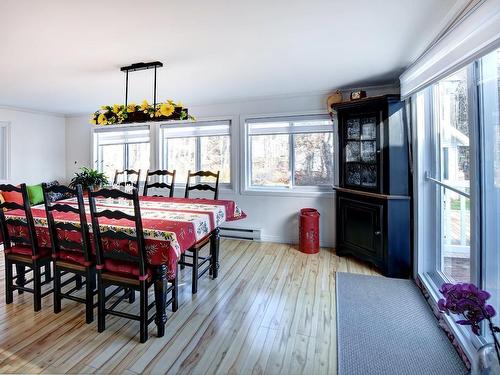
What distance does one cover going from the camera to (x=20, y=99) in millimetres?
4137

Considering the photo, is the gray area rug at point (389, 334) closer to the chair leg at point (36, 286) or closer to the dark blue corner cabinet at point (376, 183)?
the dark blue corner cabinet at point (376, 183)

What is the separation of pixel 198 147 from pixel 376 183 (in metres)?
2.92

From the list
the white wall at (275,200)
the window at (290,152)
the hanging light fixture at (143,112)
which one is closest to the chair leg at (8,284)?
the hanging light fixture at (143,112)

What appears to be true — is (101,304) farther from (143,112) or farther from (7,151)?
(7,151)

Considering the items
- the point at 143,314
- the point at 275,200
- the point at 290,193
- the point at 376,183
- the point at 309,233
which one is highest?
the point at 376,183

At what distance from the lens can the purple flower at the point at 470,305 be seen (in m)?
1.15

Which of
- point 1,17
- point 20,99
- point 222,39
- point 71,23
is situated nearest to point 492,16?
point 222,39

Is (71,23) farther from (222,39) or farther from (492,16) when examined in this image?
(492,16)

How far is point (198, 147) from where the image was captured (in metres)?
4.69

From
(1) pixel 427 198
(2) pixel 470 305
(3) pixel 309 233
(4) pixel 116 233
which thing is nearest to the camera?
(2) pixel 470 305

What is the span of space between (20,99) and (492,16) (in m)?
5.51

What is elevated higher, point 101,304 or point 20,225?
point 20,225

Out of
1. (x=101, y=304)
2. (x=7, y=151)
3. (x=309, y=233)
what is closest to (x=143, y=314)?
(x=101, y=304)

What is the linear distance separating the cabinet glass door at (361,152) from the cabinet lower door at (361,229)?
259 mm
